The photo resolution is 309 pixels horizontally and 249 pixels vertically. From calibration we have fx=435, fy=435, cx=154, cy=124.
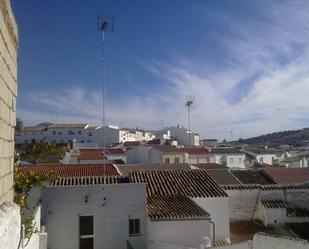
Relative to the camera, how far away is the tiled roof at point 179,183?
791 inches

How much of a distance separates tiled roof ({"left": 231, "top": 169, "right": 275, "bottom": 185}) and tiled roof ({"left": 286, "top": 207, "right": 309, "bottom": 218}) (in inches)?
272

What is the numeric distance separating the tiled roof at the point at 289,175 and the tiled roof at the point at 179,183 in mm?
11240

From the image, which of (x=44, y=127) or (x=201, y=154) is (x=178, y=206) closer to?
(x=201, y=154)

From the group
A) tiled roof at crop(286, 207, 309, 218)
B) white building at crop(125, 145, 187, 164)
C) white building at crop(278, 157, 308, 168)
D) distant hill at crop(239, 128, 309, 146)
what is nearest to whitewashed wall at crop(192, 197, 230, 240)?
tiled roof at crop(286, 207, 309, 218)

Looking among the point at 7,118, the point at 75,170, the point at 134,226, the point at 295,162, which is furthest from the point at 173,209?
the point at 295,162

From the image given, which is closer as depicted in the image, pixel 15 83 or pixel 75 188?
pixel 15 83

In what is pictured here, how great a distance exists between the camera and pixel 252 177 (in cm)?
3247

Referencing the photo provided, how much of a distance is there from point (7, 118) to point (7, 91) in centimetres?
30

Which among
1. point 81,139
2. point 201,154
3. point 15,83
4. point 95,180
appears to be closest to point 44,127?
point 81,139

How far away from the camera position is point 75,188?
17.3m

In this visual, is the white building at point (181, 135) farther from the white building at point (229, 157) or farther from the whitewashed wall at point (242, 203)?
the whitewashed wall at point (242, 203)

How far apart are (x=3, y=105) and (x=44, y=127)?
97772mm

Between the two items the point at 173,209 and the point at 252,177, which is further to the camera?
the point at 252,177

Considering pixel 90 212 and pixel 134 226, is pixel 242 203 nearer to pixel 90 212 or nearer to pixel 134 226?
pixel 134 226
